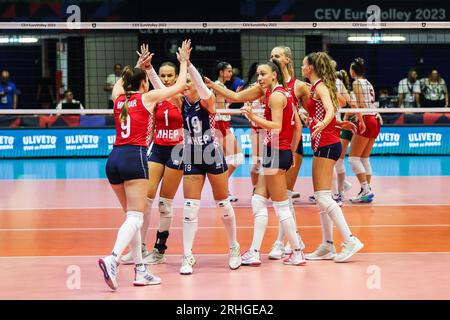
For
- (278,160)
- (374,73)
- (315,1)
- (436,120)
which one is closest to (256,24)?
(278,160)

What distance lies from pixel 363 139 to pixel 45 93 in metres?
12.9

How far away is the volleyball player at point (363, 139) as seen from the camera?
12734 millimetres

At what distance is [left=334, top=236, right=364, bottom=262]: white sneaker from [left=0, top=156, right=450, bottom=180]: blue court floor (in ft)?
25.4

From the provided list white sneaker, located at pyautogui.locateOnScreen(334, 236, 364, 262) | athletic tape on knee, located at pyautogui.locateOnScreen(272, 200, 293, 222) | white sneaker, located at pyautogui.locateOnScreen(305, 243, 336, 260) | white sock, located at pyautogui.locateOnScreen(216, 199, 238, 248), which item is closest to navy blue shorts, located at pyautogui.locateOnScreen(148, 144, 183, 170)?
white sock, located at pyautogui.locateOnScreen(216, 199, 238, 248)

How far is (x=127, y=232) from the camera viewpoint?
738cm

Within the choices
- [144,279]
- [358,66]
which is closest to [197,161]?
[144,279]

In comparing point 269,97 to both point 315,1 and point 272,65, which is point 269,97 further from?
point 315,1

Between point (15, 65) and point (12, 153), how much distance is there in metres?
6.80

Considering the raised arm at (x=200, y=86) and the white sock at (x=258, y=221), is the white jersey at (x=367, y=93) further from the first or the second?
the raised arm at (x=200, y=86)

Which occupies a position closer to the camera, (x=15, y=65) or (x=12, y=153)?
(x=12, y=153)

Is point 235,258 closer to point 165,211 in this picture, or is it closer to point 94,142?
point 165,211

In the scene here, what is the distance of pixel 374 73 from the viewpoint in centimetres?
2592

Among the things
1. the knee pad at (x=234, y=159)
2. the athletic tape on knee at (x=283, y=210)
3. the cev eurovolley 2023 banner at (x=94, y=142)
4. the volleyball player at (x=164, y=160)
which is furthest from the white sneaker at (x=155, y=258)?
the cev eurovolley 2023 banner at (x=94, y=142)

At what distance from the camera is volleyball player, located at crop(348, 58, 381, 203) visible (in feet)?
41.8
